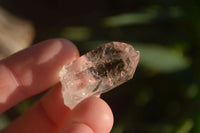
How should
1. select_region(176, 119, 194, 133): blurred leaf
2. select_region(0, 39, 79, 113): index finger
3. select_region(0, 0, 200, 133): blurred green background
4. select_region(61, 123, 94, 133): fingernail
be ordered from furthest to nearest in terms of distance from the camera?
1. select_region(0, 0, 200, 133): blurred green background
2. select_region(176, 119, 194, 133): blurred leaf
3. select_region(0, 39, 79, 113): index finger
4. select_region(61, 123, 94, 133): fingernail

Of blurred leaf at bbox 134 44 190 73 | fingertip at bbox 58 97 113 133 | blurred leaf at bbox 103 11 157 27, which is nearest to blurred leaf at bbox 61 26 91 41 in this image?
blurred leaf at bbox 103 11 157 27

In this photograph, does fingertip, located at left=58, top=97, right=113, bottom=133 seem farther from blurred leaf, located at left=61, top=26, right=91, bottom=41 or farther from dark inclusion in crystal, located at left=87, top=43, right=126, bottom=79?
blurred leaf, located at left=61, top=26, right=91, bottom=41

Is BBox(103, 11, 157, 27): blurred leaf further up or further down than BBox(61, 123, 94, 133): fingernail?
further up

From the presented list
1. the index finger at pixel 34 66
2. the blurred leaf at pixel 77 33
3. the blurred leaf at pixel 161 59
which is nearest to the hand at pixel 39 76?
the index finger at pixel 34 66

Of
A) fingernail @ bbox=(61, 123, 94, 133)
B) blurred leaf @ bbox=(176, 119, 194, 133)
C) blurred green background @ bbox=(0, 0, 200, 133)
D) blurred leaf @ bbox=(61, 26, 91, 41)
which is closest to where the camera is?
fingernail @ bbox=(61, 123, 94, 133)

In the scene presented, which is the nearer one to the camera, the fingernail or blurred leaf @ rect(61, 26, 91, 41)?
the fingernail

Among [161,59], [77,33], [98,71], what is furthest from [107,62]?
[77,33]

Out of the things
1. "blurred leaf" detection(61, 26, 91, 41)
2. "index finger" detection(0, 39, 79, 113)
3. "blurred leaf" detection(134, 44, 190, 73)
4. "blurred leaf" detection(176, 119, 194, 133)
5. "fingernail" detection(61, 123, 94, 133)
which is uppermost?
"index finger" detection(0, 39, 79, 113)

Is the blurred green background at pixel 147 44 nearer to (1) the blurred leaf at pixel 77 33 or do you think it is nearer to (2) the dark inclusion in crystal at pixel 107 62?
(1) the blurred leaf at pixel 77 33
